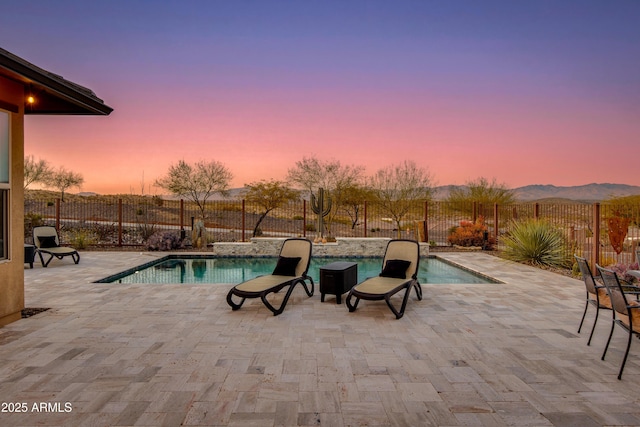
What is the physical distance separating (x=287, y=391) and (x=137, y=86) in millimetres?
13528

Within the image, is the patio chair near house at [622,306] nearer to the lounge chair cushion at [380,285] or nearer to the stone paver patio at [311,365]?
the stone paver patio at [311,365]

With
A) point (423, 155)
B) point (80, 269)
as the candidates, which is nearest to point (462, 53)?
point (423, 155)

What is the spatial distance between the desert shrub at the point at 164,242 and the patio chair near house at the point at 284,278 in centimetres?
756

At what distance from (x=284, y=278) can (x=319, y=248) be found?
20.8ft

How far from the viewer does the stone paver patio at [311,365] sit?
8.68 ft

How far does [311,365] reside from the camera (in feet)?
11.5

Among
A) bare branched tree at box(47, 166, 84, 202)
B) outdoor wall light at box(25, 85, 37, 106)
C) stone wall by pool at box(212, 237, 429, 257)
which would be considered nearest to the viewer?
outdoor wall light at box(25, 85, 37, 106)

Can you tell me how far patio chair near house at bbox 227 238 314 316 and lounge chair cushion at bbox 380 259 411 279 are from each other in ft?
4.43

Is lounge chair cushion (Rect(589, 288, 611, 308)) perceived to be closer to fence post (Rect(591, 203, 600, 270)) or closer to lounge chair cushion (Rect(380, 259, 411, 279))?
lounge chair cushion (Rect(380, 259, 411, 279))

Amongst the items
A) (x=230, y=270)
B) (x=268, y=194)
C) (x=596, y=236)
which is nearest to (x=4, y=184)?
(x=230, y=270)

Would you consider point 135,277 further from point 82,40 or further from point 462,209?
point 462,209

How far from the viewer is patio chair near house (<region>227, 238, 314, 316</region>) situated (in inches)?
215

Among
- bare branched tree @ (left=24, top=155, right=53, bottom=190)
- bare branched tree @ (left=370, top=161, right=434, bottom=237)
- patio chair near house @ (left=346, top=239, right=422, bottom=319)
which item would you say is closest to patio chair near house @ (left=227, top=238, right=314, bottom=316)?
patio chair near house @ (left=346, top=239, right=422, bottom=319)

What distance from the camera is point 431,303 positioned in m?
6.00
